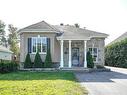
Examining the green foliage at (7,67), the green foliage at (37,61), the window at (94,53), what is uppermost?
the window at (94,53)

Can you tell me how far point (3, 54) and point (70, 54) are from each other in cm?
2536

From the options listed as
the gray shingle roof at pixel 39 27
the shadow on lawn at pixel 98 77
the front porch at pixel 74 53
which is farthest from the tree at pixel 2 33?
the shadow on lawn at pixel 98 77

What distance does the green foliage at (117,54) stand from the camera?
4509 centimetres

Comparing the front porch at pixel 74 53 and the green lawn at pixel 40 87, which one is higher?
the front porch at pixel 74 53

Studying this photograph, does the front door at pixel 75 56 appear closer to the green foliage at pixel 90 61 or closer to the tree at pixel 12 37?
the green foliage at pixel 90 61

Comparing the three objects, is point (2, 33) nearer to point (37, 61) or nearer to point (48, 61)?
point (37, 61)

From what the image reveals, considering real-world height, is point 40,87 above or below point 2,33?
below

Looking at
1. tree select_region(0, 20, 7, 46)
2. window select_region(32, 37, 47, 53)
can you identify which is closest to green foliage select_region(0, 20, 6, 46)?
tree select_region(0, 20, 7, 46)

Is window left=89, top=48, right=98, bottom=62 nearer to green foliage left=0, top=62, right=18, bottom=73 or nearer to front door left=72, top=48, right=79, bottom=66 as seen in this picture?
front door left=72, top=48, right=79, bottom=66

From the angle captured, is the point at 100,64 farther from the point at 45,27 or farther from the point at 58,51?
the point at 45,27

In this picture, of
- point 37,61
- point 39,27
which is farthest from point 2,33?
point 37,61

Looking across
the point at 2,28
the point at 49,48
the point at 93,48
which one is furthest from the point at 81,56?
the point at 2,28

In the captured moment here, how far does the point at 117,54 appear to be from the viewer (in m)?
48.1

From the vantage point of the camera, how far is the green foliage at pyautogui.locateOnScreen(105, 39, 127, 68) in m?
45.1
